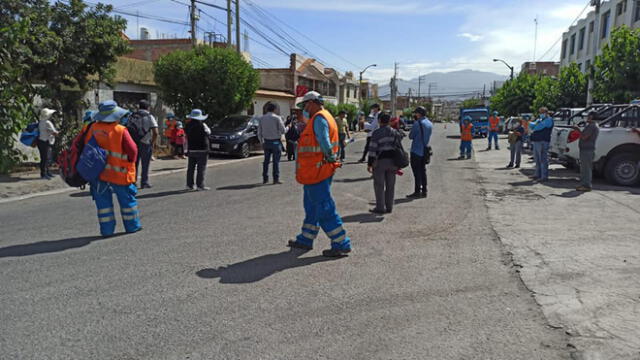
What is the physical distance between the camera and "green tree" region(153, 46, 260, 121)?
60.8 ft

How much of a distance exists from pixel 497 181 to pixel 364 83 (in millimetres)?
79890

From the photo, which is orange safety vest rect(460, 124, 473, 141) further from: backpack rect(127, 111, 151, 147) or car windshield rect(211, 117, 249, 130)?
backpack rect(127, 111, 151, 147)

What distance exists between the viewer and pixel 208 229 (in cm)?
671

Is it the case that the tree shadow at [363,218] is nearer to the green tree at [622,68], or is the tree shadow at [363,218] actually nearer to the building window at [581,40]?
the green tree at [622,68]

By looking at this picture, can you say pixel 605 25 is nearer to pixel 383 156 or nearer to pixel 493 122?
pixel 493 122

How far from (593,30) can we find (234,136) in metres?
37.8

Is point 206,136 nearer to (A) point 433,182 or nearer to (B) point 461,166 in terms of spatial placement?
(A) point 433,182

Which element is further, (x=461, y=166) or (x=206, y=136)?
(x=461, y=166)

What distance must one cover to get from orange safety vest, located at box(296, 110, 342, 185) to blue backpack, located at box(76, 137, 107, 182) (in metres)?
2.51

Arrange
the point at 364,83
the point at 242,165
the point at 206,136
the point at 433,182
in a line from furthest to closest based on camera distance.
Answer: the point at 364,83 < the point at 242,165 < the point at 433,182 < the point at 206,136

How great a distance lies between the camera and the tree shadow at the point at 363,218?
24.0ft

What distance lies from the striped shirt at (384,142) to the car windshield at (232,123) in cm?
1139

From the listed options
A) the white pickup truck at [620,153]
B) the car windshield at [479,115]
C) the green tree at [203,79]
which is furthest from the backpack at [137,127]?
the car windshield at [479,115]

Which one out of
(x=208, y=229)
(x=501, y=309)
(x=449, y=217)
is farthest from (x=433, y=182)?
(x=501, y=309)
